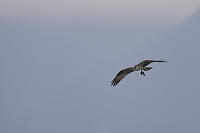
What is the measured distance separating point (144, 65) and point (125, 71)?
10.3ft

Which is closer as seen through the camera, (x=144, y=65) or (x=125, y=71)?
(x=144, y=65)

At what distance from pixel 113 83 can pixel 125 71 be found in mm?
1167

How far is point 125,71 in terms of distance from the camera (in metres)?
35.7

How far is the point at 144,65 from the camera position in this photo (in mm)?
32719

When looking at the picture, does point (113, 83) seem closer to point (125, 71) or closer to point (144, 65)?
point (125, 71)

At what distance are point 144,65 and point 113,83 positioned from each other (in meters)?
3.79

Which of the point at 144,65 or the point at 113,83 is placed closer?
the point at 144,65

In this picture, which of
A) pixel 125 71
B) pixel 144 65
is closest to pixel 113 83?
pixel 125 71

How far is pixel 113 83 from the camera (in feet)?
117
